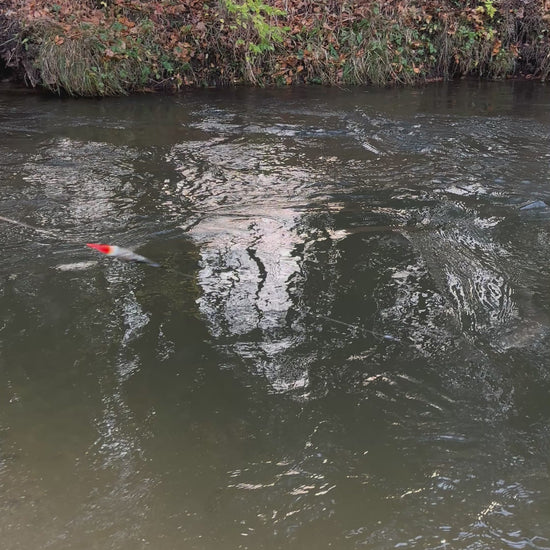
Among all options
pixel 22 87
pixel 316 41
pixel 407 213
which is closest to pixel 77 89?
pixel 22 87

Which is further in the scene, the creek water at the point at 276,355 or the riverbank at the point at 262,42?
the riverbank at the point at 262,42

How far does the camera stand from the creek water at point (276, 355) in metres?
2.22

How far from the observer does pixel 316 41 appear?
35.7ft

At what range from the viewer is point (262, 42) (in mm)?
10539

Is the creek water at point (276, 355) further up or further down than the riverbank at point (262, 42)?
further down

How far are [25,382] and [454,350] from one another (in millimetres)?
2119

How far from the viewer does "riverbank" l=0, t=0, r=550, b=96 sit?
371 inches

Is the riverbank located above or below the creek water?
above

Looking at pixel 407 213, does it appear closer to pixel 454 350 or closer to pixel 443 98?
pixel 454 350

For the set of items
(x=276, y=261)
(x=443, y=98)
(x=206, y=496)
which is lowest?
(x=206, y=496)

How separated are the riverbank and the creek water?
12.4 feet

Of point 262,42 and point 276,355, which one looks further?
point 262,42

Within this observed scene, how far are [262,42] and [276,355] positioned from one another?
8.63 meters

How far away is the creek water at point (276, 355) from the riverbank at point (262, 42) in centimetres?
378
